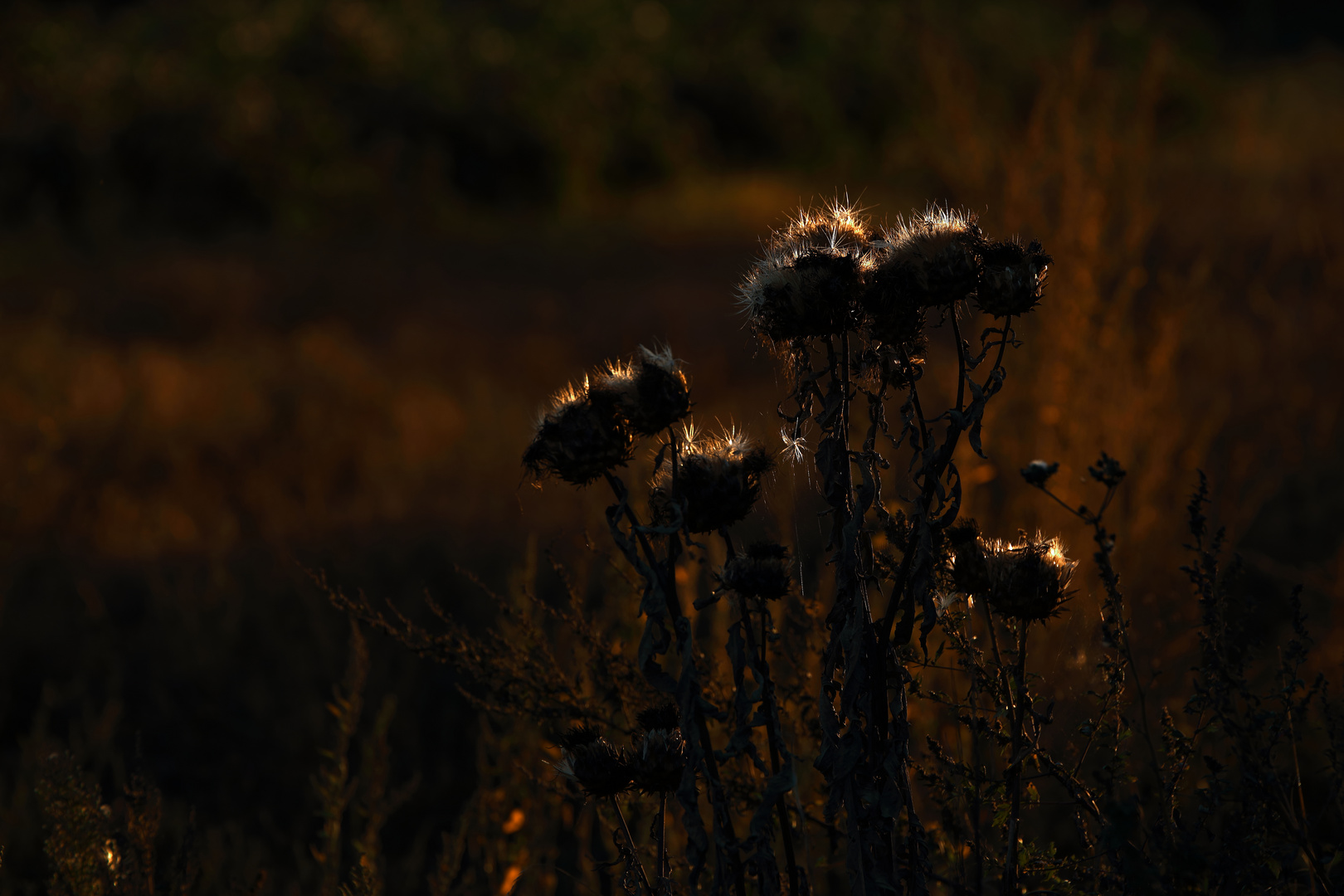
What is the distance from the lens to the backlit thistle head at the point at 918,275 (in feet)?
3.80

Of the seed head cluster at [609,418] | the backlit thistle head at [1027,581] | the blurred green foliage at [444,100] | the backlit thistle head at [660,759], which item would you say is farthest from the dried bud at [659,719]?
the blurred green foliage at [444,100]

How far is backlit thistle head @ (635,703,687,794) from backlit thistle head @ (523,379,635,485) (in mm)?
305

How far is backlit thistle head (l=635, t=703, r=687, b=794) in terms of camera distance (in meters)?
1.21

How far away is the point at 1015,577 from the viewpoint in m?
1.25

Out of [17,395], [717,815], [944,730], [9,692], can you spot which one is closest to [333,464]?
[17,395]

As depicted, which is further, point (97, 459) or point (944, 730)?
point (97, 459)

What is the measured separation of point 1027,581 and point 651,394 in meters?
0.49

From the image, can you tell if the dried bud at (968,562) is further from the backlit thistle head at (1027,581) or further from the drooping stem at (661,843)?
the drooping stem at (661,843)

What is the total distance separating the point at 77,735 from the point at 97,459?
317 centimetres

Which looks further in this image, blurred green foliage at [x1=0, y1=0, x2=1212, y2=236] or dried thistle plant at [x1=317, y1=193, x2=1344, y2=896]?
blurred green foliage at [x1=0, y1=0, x2=1212, y2=236]

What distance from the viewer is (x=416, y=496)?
5137 mm

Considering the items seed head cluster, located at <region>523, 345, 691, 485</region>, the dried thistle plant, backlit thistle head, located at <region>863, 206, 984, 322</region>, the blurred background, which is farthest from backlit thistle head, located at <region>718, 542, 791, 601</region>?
the blurred background

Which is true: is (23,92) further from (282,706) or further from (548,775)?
(548,775)

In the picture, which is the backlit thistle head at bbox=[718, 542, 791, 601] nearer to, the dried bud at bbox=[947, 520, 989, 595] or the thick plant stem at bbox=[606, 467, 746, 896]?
the thick plant stem at bbox=[606, 467, 746, 896]
